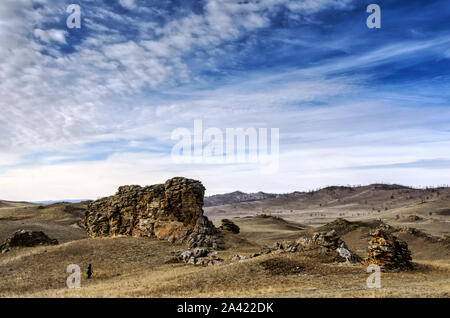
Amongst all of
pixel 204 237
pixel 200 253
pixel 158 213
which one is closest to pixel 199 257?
pixel 200 253

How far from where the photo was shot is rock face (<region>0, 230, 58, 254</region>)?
89.5 ft

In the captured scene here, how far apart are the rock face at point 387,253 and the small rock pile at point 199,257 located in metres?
8.19

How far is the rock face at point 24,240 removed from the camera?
27266 millimetres

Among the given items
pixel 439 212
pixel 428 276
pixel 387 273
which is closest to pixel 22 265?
pixel 387 273

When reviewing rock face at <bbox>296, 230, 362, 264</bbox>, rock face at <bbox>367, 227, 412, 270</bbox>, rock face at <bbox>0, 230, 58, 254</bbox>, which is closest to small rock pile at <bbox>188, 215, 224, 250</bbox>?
rock face at <bbox>296, 230, 362, 264</bbox>

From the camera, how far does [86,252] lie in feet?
79.1

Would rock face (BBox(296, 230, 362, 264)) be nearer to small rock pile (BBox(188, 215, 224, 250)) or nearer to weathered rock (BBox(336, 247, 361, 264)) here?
weathered rock (BBox(336, 247, 361, 264))

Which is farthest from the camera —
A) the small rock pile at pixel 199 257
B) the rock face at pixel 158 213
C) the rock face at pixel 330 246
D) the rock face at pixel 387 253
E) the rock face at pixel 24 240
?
the rock face at pixel 158 213

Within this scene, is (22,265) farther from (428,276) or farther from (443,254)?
(443,254)

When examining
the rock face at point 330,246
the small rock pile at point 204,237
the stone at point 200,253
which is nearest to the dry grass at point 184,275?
the small rock pile at point 204,237

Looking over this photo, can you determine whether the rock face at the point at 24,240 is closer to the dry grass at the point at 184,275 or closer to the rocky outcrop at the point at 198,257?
the dry grass at the point at 184,275
